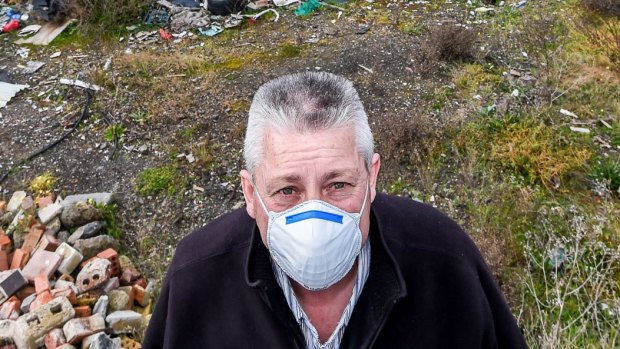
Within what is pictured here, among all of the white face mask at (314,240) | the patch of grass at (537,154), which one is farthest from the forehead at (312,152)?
the patch of grass at (537,154)

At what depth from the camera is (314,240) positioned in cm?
162

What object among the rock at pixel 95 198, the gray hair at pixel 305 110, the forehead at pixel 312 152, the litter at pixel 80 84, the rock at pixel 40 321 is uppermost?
the gray hair at pixel 305 110

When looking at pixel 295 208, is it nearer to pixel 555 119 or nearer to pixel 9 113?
pixel 555 119

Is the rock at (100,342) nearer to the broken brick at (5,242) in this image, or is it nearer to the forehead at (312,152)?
the broken brick at (5,242)

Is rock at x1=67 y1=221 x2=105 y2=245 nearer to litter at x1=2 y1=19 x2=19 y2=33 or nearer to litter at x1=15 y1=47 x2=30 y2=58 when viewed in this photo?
litter at x1=15 y1=47 x2=30 y2=58

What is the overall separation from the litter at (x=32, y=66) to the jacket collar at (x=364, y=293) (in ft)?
18.5

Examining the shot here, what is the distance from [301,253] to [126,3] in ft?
21.1

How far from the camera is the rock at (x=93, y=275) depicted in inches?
138

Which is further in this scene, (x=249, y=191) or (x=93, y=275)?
(x=93, y=275)

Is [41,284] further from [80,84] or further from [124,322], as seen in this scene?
[80,84]

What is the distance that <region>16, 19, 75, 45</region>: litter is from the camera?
685 centimetres

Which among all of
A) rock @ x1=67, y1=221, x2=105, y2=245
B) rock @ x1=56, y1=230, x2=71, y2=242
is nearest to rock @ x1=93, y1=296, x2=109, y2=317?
rock @ x1=67, y1=221, x2=105, y2=245

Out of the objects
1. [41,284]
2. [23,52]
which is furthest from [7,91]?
[41,284]

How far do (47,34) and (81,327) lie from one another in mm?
5101
